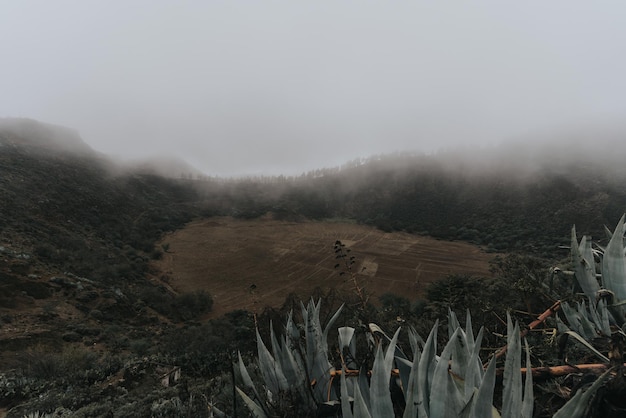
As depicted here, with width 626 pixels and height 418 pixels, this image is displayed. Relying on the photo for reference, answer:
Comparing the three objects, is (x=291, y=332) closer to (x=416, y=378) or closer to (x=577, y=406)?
(x=416, y=378)

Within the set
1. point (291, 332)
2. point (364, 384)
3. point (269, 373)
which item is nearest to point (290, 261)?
point (291, 332)

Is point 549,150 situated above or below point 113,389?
above

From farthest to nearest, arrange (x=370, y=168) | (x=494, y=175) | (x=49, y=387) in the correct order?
(x=370, y=168) < (x=494, y=175) < (x=49, y=387)

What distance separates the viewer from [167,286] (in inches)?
1074

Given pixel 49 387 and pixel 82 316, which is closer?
pixel 49 387

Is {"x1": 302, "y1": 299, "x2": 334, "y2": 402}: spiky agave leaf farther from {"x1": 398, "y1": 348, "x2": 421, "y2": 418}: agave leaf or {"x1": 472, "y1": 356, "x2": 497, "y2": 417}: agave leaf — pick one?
{"x1": 472, "y1": 356, "x2": 497, "y2": 417}: agave leaf

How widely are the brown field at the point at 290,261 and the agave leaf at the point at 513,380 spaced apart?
69.9ft

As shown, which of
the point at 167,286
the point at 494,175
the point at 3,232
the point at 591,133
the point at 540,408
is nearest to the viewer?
the point at 540,408

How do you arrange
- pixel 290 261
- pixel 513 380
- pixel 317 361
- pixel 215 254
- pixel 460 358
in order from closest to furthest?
1. pixel 513 380
2. pixel 460 358
3. pixel 317 361
4. pixel 290 261
5. pixel 215 254

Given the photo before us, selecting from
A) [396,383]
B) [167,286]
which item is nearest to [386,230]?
[167,286]

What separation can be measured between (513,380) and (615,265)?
161cm

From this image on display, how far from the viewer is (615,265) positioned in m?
2.00

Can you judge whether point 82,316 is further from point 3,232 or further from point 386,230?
point 386,230

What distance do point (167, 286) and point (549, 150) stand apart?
7579 cm
